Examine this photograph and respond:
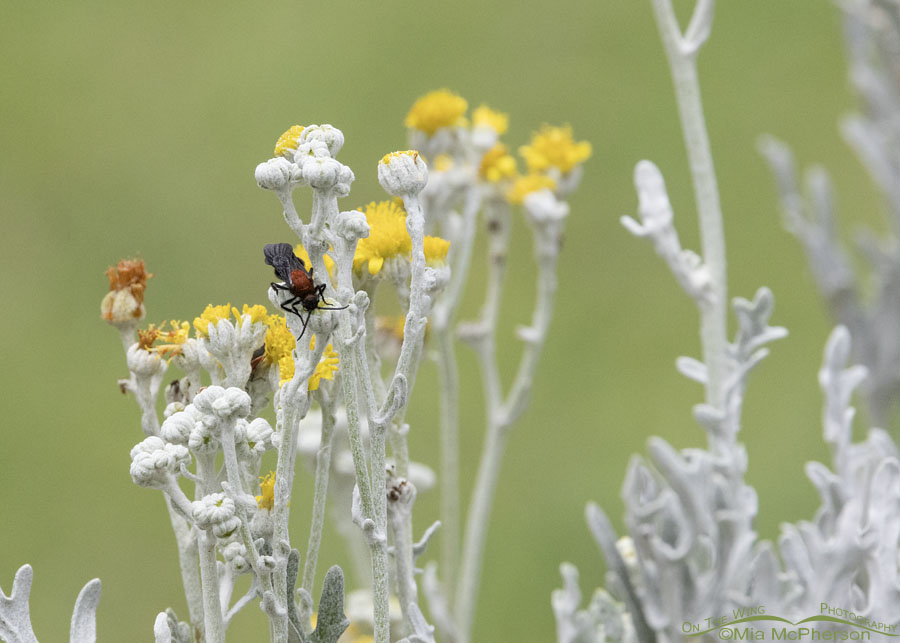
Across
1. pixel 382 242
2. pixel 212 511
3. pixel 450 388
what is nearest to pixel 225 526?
pixel 212 511

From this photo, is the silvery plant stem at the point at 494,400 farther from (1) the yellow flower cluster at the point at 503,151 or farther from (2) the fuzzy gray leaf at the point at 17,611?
(2) the fuzzy gray leaf at the point at 17,611

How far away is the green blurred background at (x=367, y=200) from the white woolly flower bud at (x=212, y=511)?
1.27 m

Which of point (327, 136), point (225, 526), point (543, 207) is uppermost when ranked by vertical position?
point (543, 207)

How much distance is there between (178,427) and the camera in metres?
0.59

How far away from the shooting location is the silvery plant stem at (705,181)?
89 centimetres

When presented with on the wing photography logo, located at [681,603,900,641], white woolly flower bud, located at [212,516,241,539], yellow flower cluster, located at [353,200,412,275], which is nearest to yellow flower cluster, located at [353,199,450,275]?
yellow flower cluster, located at [353,200,412,275]

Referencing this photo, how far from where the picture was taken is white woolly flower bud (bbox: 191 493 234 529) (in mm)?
559

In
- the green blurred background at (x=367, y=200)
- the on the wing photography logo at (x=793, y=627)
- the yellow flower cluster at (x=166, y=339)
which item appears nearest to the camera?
the yellow flower cluster at (x=166, y=339)

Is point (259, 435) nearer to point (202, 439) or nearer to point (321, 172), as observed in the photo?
point (202, 439)

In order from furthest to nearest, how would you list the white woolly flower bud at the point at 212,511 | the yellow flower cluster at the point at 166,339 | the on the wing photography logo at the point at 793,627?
the on the wing photography logo at the point at 793,627, the yellow flower cluster at the point at 166,339, the white woolly flower bud at the point at 212,511

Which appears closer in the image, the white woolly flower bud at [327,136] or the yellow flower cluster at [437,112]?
the white woolly flower bud at [327,136]

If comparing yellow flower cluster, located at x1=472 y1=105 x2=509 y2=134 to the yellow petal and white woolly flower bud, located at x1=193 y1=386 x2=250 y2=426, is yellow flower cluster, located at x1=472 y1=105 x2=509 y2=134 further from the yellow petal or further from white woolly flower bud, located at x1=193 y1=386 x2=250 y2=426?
white woolly flower bud, located at x1=193 y1=386 x2=250 y2=426

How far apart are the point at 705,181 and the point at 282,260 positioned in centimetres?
44

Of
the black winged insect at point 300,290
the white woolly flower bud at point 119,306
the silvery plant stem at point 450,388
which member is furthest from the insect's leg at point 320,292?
the silvery plant stem at point 450,388
